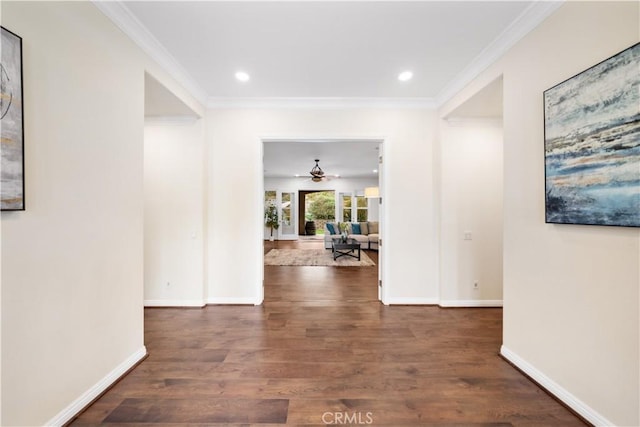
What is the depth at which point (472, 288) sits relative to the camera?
11.7 feet

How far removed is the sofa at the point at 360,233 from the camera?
8.62 m

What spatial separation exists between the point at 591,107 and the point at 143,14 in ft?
10.4

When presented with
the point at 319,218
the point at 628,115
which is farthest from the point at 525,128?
the point at 319,218

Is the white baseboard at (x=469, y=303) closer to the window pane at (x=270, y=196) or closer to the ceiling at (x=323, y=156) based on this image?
the ceiling at (x=323, y=156)

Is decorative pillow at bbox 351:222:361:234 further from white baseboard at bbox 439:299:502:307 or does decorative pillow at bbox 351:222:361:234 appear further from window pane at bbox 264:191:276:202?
white baseboard at bbox 439:299:502:307

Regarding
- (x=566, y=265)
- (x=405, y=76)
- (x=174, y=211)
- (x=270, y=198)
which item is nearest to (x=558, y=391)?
(x=566, y=265)

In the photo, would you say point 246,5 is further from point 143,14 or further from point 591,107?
point 591,107

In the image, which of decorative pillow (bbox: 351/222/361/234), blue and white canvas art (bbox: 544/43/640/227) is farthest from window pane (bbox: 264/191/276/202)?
blue and white canvas art (bbox: 544/43/640/227)

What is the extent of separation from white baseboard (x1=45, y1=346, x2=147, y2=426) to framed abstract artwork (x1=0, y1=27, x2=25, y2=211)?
1.28m

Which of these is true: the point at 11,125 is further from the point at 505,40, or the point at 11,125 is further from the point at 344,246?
the point at 344,246

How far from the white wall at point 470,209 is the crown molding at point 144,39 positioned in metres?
3.24

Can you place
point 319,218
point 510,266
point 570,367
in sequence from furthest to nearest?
point 319,218 < point 510,266 < point 570,367

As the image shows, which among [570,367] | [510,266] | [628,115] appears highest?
[628,115]

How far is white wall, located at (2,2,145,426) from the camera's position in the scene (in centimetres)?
139
